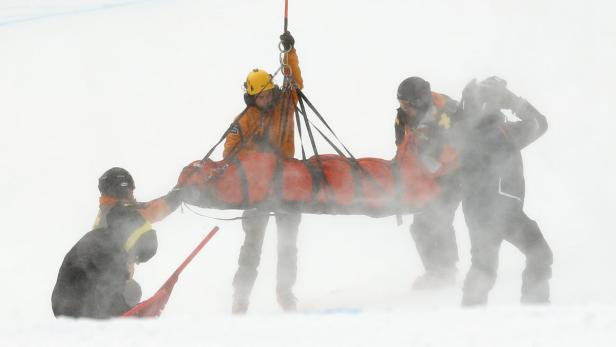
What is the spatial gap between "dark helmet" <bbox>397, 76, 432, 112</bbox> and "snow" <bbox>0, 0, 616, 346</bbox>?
41.8 inches

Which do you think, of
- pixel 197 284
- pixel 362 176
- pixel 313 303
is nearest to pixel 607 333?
pixel 362 176

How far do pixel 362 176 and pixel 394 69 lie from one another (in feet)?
17.8

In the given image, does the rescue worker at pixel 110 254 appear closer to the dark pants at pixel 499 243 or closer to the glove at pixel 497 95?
the dark pants at pixel 499 243

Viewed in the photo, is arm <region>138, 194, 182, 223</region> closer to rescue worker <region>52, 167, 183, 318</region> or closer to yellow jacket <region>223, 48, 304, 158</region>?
rescue worker <region>52, 167, 183, 318</region>

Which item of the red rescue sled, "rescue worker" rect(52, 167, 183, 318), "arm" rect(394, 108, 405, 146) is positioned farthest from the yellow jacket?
"arm" rect(394, 108, 405, 146)

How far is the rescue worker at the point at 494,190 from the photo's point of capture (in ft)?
13.5

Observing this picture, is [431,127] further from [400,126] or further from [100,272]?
[100,272]

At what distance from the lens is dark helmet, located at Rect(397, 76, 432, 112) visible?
421 cm

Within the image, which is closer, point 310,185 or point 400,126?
point 310,185

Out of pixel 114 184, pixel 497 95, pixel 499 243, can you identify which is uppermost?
pixel 497 95

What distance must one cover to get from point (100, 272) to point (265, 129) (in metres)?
1.29

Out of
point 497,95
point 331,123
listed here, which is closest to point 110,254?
point 497,95

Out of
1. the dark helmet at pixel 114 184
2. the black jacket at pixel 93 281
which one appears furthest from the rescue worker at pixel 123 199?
the black jacket at pixel 93 281

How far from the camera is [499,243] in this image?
415 cm
